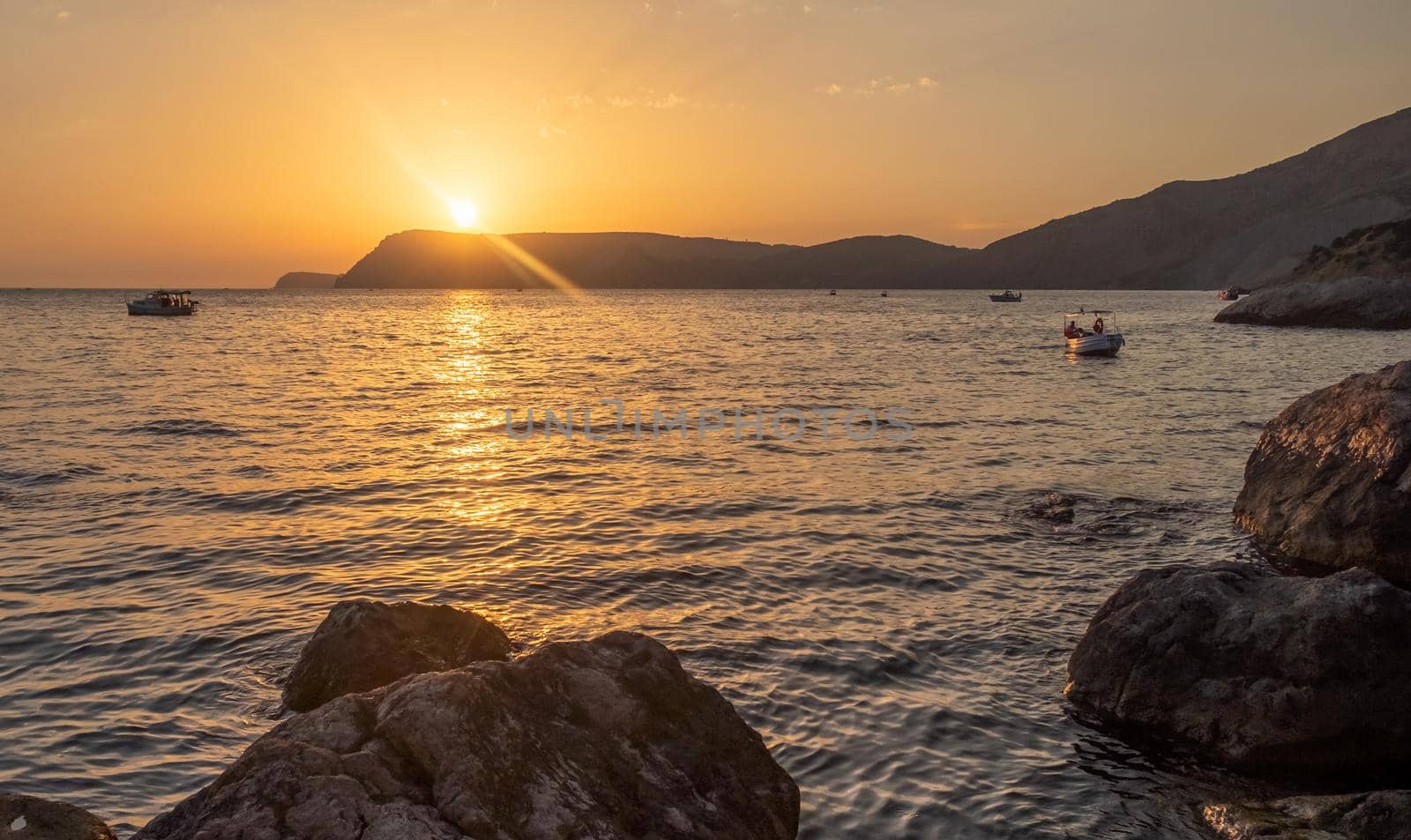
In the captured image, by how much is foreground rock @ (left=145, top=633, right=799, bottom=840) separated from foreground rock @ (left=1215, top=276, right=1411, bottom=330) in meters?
86.1

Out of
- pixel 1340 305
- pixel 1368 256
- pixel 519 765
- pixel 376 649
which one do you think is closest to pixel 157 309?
pixel 376 649

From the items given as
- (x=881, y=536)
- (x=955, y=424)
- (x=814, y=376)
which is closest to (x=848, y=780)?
(x=881, y=536)

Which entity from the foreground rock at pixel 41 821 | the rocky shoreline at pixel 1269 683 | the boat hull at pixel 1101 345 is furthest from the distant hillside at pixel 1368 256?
the foreground rock at pixel 41 821

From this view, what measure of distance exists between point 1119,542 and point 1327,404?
413 cm

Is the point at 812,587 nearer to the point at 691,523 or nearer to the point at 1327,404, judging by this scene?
the point at 691,523

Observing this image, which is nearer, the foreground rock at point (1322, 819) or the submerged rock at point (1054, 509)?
the foreground rock at point (1322, 819)

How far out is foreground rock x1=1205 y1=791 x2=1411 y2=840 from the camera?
646 cm

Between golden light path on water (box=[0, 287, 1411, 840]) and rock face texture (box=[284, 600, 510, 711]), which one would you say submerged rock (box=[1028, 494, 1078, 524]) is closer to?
golden light path on water (box=[0, 287, 1411, 840])

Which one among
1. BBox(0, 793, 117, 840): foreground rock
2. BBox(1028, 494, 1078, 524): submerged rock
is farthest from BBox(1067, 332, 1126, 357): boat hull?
BBox(0, 793, 117, 840): foreground rock

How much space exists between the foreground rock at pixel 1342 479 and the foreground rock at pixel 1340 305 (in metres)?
72.1

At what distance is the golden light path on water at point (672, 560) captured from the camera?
8.61 m

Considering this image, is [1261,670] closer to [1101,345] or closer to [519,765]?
[519,765]

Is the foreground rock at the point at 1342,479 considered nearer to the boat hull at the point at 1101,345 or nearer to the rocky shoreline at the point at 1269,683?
the rocky shoreline at the point at 1269,683

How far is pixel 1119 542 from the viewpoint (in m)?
15.9
